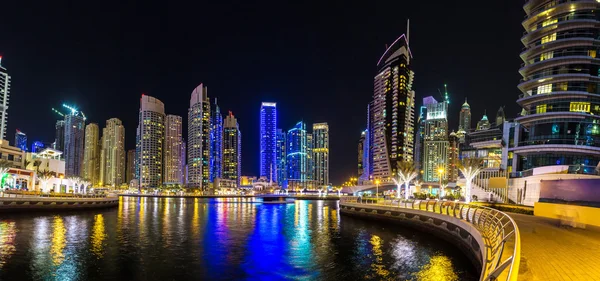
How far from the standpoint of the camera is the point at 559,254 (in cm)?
1386

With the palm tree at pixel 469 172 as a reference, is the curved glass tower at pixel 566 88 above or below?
above

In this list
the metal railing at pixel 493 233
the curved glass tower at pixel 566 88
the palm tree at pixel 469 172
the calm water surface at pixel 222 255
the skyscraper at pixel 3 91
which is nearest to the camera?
the metal railing at pixel 493 233

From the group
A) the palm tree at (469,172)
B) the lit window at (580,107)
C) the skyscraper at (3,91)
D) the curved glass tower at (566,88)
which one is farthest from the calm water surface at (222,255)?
the skyscraper at (3,91)

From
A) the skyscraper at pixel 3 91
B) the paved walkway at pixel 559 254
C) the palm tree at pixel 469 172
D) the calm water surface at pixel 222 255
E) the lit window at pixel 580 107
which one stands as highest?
the skyscraper at pixel 3 91

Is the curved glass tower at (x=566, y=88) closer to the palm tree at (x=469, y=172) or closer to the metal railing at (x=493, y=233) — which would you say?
the palm tree at (x=469, y=172)

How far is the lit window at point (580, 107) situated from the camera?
55281 millimetres

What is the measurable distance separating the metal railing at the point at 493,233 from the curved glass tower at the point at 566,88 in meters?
30.4

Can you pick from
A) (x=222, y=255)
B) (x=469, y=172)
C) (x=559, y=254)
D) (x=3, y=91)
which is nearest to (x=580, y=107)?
(x=469, y=172)

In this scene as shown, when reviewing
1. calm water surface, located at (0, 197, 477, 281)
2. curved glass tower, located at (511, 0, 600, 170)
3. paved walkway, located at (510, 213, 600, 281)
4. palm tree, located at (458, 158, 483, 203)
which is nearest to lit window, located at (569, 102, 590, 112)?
curved glass tower, located at (511, 0, 600, 170)

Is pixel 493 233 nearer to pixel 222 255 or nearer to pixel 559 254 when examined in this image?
pixel 559 254

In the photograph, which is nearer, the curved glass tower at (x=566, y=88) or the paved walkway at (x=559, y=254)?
the paved walkway at (x=559, y=254)

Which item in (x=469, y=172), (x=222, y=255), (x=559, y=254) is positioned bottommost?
(x=222, y=255)

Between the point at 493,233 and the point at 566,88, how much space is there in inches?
2098

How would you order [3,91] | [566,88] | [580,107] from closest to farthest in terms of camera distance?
[580,107] < [566,88] < [3,91]
